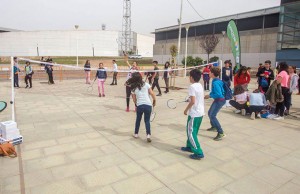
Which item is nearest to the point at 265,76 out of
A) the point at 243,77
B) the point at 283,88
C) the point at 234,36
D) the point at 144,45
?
the point at 243,77

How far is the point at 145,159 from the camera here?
505 cm

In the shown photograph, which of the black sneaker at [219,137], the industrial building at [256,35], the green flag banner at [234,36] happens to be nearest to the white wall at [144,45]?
the industrial building at [256,35]

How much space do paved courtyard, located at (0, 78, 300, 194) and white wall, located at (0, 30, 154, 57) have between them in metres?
86.8

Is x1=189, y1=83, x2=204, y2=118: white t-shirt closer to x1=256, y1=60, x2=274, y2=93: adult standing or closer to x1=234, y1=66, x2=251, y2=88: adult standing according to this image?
x1=234, y1=66, x2=251, y2=88: adult standing

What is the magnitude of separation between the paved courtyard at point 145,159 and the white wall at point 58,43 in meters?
86.8

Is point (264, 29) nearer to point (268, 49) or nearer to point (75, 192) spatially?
point (268, 49)

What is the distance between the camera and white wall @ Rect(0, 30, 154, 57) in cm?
9018

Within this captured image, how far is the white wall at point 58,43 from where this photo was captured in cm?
9018

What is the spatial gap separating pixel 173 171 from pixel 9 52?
102 metres

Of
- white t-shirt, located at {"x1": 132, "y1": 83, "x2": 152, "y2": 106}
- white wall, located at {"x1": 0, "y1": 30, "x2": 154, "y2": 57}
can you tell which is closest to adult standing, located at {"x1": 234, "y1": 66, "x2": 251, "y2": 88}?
white t-shirt, located at {"x1": 132, "y1": 83, "x2": 152, "y2": 106}

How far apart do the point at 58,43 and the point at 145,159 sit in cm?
9847

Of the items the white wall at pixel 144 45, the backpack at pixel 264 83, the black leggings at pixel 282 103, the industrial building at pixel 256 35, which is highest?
the white wall at pixel 144 45

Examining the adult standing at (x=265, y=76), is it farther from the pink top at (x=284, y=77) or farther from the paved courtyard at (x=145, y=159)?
the paved courtyard at (x=145, y=159)

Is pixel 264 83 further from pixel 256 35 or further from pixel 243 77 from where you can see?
→ pixel 256 35
